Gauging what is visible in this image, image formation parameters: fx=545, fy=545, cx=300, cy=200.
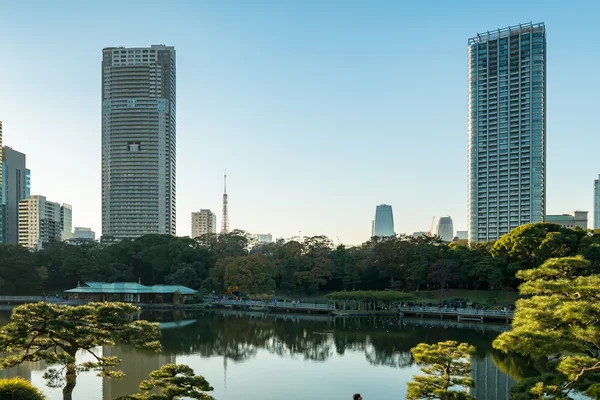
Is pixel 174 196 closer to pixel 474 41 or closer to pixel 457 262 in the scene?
pixel 474 41

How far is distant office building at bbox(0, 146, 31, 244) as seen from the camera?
4491 inches

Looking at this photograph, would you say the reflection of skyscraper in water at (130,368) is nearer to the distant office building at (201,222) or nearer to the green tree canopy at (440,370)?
the green tree canopy at (440,370)

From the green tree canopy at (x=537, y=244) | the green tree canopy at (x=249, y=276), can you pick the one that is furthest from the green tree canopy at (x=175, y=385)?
the green tree canopy at (x=249, y=276)

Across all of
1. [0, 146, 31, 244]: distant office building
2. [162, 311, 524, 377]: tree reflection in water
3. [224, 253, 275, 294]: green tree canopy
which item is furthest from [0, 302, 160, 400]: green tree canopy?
[0, 146, 31, 244]: distant office building

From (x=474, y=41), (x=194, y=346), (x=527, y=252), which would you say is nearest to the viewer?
(x=194, y=346)

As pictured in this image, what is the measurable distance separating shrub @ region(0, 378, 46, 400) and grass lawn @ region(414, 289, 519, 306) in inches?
1514

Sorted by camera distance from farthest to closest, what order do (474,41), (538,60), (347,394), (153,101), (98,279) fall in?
(153,101)
(474,41)
(538,60)
(98,279)
(347,394)

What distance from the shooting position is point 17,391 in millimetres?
9680

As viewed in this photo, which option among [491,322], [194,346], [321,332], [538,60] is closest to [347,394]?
[194,346]

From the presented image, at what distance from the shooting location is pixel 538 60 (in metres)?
75.9

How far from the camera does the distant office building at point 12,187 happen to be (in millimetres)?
114062

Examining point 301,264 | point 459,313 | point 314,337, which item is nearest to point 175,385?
point 314,337

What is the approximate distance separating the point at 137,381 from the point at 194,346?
857cm

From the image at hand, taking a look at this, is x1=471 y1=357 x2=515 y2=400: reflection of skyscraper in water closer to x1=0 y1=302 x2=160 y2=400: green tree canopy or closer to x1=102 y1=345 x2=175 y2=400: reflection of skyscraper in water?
x1=0 y1=302 x2=160 y2=400: green tree canopy
